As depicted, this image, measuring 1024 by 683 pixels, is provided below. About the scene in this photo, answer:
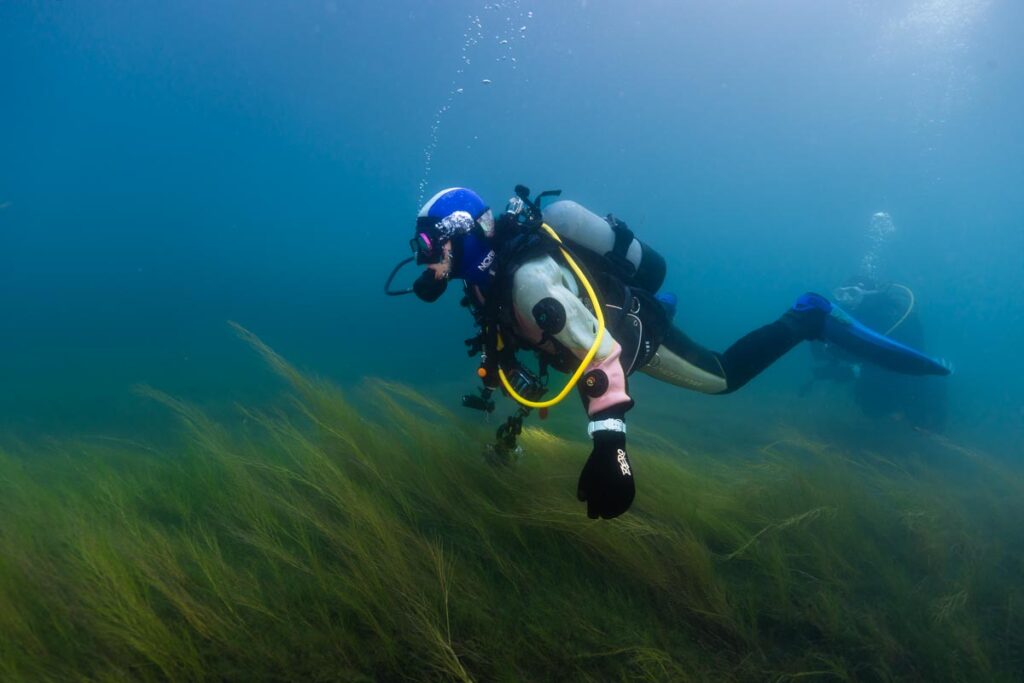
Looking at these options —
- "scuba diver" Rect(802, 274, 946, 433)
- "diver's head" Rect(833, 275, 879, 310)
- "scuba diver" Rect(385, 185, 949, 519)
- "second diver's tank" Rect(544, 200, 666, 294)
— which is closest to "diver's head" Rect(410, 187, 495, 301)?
"scuba diver" Rect(385, 185, 949, 519)

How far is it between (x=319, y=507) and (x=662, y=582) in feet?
7.56

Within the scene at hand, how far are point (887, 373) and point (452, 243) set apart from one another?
12.0 meters

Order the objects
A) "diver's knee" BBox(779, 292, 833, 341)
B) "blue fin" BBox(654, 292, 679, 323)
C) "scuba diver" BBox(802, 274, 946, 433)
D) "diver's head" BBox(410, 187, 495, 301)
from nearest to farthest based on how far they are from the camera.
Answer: "diver's head" BBox(410, 187, 495, 301), "blue fin" BBox(654, 292, 679, 323), "diver's knee" BBox(779, 292, 833, 341), "scuba diver" BBox(802, 274, 946, 433)

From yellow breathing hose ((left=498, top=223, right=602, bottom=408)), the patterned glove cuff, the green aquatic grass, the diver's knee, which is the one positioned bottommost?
the green aquatic grass

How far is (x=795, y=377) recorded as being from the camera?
859 inches

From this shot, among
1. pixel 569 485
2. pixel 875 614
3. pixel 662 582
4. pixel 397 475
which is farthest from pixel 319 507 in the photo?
pixel 875 614

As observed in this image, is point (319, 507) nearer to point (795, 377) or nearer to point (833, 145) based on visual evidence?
point (795, 377)

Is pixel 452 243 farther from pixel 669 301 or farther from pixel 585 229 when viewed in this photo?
pixel 669 301

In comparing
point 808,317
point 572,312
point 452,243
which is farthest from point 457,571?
point 808,317

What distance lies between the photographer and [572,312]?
2.45 meters

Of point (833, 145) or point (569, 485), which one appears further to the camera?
point (833, 145)

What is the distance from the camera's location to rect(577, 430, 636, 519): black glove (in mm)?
2252

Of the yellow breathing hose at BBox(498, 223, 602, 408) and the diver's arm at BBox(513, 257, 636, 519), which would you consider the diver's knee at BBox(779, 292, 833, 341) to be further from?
the diver's arm at BBox(513, 257, 636, 519)

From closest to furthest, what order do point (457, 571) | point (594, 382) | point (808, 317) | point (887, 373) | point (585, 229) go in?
1. point (594, 382)
2. point (457, 571)
3. point (585, 229)
4. point (808, 317)
5. point (887, 373)
